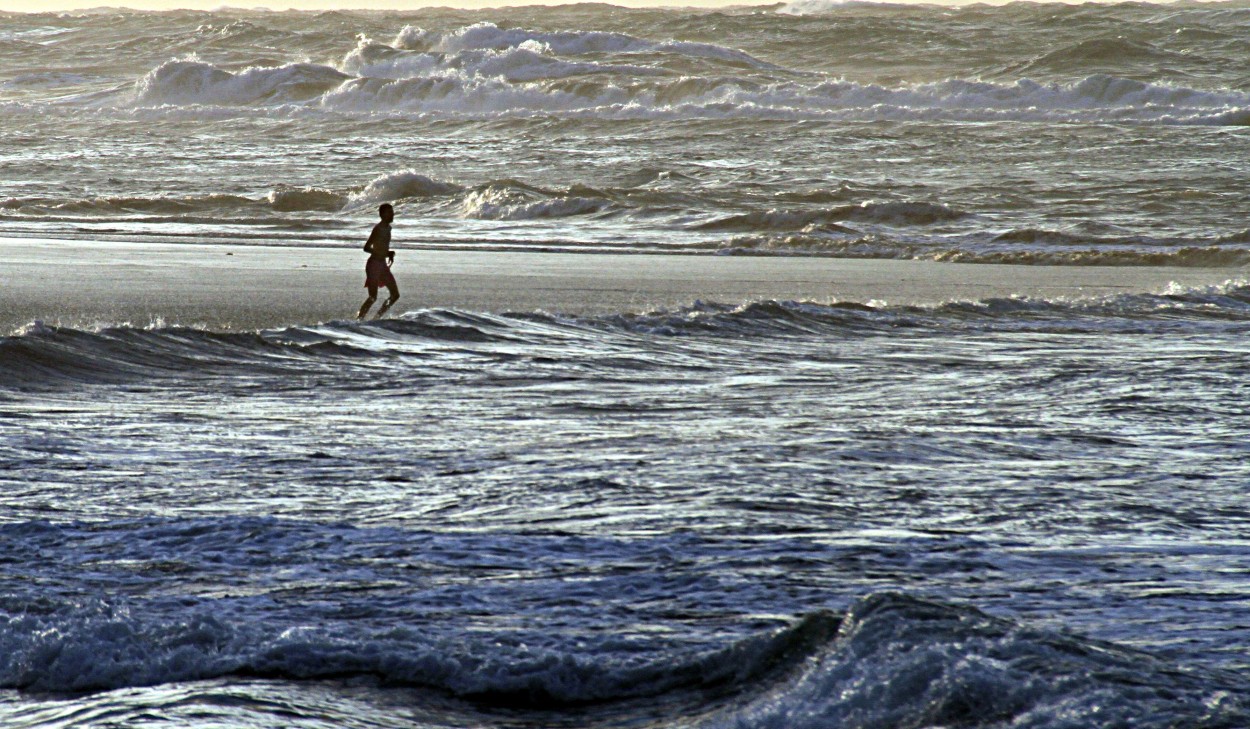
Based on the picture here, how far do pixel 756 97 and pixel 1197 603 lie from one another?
115 feet

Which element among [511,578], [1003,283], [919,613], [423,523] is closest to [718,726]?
[919,613]

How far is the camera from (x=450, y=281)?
517 inches

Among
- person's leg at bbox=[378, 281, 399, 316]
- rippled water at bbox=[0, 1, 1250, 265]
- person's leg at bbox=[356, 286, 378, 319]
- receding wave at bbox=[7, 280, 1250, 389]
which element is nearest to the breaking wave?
receding wave at bbox=[7, 280, 1250, 389]

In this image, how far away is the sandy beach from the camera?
10.8 m

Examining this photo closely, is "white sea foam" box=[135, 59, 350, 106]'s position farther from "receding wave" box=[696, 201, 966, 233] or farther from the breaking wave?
the breaking wave

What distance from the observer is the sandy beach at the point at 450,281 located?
1075 cm

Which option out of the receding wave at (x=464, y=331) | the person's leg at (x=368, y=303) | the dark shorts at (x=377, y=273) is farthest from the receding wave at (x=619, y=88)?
the person's leg at (x=368, y=303)

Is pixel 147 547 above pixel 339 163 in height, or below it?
below

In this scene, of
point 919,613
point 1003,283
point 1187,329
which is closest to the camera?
point 919,613

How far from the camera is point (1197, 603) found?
3.60 meters

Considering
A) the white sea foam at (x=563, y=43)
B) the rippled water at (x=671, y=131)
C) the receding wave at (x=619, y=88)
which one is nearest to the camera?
the rippled water at (x=671, y=131)

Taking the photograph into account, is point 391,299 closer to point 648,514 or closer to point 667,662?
point 648,514

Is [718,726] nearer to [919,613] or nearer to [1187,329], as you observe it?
[919,613]

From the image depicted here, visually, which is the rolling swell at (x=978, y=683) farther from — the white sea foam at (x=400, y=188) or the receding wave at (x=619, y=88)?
the receding wave at (x=619, y=88)
